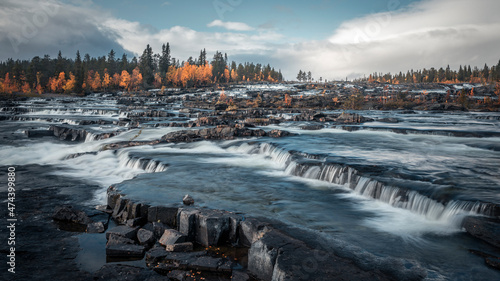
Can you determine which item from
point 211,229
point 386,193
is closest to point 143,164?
point 211,229

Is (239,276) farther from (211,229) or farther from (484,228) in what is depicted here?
(484,228)

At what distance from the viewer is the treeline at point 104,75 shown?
327 feet

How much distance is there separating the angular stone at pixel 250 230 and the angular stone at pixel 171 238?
4.58 feet

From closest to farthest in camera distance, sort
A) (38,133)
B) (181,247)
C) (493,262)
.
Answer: (493,262) < (181,247) < (38,133)

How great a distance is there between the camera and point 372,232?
7.83 meters

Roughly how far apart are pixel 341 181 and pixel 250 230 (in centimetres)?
640

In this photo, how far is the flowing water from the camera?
7.50 m

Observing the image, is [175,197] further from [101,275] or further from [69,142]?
[69,142]

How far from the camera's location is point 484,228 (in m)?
7.42

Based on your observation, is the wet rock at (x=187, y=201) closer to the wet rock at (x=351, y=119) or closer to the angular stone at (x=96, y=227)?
the angular stone at (x=96, y=227)

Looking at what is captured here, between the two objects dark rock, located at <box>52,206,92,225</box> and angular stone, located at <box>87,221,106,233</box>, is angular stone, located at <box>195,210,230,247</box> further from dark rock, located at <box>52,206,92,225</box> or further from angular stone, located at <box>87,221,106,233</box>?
dark rock, located at <box>52,206,92,225</box>

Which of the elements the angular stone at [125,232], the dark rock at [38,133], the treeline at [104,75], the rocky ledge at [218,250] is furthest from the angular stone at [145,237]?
the treeline at [104,75]

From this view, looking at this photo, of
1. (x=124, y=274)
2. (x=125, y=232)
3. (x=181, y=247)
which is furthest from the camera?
(x=125, y=232)

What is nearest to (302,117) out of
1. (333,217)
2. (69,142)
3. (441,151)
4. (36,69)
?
(441,151)
